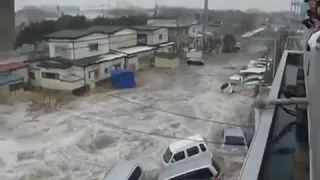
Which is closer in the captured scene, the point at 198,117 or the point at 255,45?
the point at 198,117

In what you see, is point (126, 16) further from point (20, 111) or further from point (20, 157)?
point (20, 157)

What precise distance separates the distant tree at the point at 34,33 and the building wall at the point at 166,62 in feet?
5.40

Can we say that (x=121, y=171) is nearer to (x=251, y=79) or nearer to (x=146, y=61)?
(x=251, y=79)

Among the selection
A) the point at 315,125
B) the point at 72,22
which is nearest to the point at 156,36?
the point at 72,22

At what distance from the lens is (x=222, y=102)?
4156mm

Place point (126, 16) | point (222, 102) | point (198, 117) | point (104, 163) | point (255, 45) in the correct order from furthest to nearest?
point (126, 16), point (255, 45), point (222, 102), point (198, 117), point (104, 163)

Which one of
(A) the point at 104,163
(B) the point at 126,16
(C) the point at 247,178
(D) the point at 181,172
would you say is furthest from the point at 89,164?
(B) the point at 126,16

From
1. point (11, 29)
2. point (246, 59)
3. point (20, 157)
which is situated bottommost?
point (20, 157)

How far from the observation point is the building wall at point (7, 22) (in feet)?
14.6

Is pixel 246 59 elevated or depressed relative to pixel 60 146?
elevated

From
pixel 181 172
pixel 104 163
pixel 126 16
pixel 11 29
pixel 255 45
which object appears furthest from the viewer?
pixel 126 16

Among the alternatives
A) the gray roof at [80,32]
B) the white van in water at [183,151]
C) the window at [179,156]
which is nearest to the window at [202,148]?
the white van in water at [183,151]

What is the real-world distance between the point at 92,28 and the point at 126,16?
735 millimetres

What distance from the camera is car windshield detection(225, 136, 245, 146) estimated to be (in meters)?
2.77
